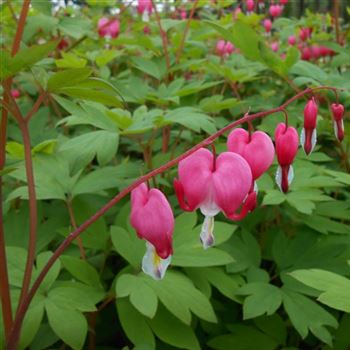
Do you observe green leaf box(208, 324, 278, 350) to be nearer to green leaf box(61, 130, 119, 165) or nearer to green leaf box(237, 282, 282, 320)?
green leaf box(237, 282, 282, 320)

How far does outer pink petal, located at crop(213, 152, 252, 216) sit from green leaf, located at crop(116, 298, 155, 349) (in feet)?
1.81

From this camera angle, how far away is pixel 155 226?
0.95m

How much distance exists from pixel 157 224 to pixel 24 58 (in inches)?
16.3

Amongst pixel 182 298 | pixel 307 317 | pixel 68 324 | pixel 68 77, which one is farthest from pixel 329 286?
pixel 68 77

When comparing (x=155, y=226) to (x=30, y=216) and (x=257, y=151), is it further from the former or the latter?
(x=30, y=216)

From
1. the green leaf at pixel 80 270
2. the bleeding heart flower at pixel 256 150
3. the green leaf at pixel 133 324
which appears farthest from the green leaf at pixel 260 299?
the bleeding heart flower at pixel 256 150

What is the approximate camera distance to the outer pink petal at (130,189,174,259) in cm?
96

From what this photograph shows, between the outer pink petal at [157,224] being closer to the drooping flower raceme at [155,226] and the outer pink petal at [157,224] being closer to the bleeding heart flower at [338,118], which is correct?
the drooping flower raceme at [155,226]

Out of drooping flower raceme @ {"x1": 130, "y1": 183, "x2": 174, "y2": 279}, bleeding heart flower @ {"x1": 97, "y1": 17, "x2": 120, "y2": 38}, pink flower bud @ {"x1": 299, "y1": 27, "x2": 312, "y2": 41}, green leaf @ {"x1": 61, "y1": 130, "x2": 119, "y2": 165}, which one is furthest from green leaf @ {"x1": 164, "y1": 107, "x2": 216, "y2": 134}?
pink flower bud @ {"x1": 299, "y1": 27, "x2": 312, "y2": 41}

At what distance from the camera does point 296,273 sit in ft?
4.30

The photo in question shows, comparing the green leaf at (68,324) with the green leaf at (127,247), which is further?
the green leaf at (127,247)

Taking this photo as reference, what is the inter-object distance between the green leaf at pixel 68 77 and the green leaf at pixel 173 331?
0.69m

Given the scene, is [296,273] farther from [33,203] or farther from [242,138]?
[33,203]

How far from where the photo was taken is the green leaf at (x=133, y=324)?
53.4 inches
